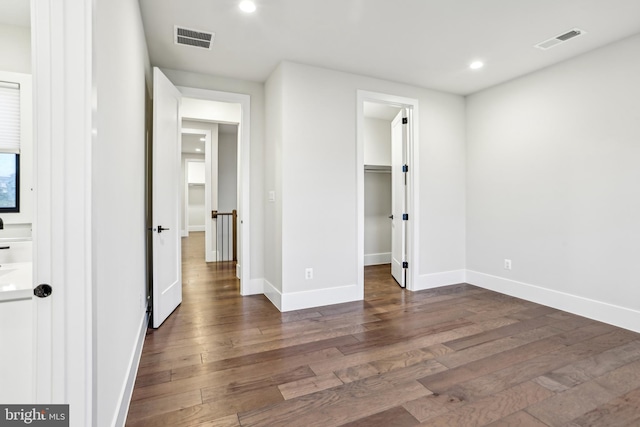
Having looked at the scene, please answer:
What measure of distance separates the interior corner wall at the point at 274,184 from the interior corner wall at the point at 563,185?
110 inches

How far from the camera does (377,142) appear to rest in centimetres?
553

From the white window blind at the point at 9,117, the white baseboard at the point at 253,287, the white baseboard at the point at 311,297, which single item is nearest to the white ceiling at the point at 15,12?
the white window blind at the point at 9,117

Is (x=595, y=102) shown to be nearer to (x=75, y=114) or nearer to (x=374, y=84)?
(x=374, y=84)

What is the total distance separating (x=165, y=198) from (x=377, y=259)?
392 cm

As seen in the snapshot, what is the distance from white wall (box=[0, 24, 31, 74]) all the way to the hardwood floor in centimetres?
212

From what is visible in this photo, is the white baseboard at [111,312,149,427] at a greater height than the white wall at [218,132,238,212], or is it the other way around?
the white wall at [218,132,238,212]

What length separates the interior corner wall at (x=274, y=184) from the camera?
3.33m

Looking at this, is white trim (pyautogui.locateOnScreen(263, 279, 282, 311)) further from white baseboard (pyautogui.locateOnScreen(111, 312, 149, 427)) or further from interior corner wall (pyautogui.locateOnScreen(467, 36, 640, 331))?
interior corner wall (pyautogui.locateOnScreen(467, 36, 640, 331))

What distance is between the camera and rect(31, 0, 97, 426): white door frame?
1.00m

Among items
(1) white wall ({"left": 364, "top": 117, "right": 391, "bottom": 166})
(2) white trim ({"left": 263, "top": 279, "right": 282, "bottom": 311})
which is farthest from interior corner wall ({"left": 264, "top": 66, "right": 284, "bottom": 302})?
(1) white wall ({"left": 364, "top": 117, "right": 391, "bottom": 166})

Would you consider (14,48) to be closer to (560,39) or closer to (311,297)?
(311,297)

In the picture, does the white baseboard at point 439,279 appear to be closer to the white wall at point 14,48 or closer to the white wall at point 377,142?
the white wall at point 377,142

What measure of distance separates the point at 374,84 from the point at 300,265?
237 centimetres

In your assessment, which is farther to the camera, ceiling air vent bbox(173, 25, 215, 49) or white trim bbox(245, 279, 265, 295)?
white trim bbox(245, 279, 265, 295)
